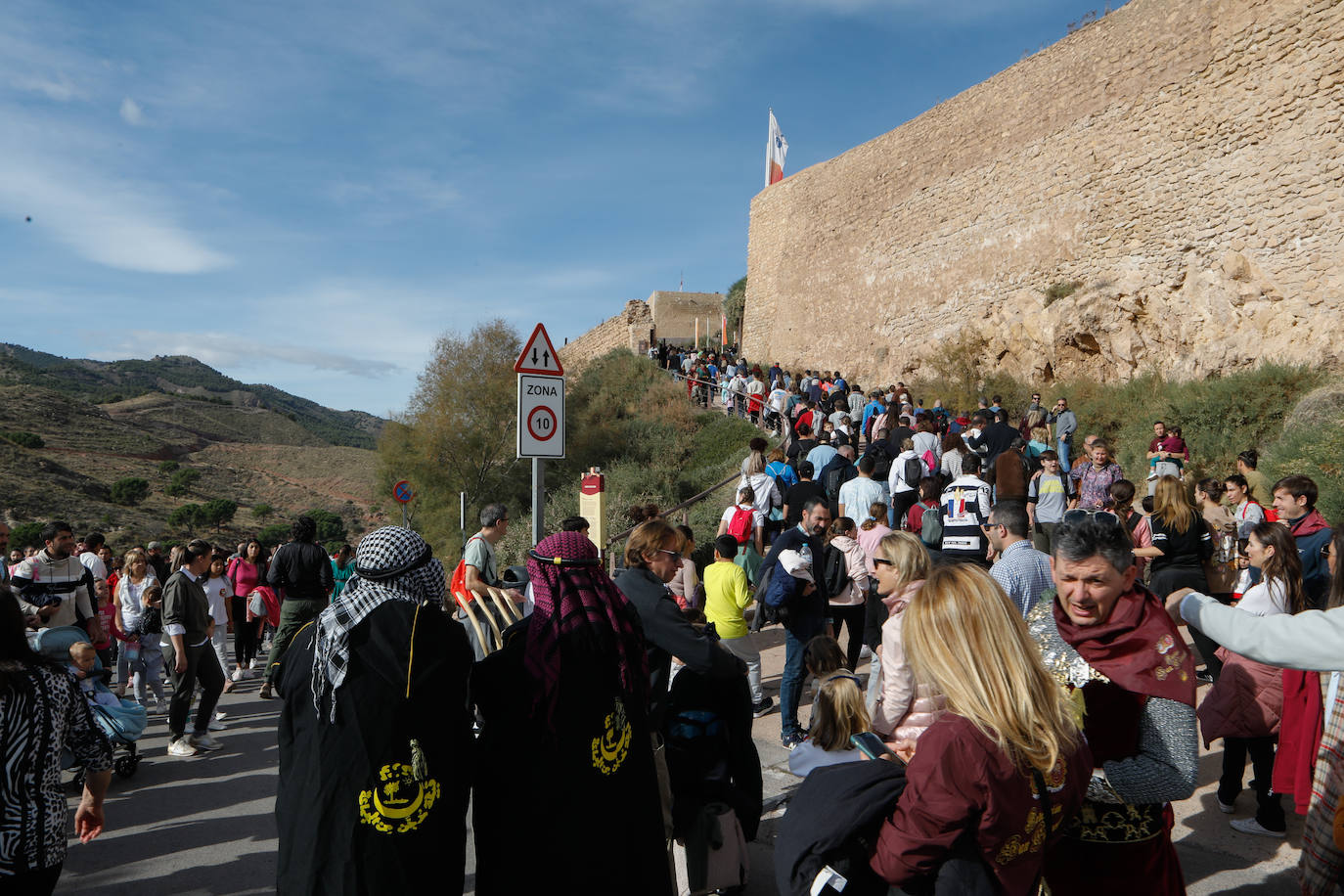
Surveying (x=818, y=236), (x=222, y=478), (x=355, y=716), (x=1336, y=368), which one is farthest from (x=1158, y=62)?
(x=222, y=478)

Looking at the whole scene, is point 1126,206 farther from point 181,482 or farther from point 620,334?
point 181,482

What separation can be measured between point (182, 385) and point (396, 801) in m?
174

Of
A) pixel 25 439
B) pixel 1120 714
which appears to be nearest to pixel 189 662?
pixel 1120 714

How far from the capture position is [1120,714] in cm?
235

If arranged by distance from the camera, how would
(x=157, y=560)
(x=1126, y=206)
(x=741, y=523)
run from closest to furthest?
1. (x=741, y=523)
2. (x=157, y=560)
3. (x=1126, y=206)

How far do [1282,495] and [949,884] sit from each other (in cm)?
455

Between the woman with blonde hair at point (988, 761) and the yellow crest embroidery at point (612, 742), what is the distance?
90cm

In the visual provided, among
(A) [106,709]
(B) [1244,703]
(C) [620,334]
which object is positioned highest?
(C) [620,334]

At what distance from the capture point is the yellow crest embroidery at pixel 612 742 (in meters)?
2.59

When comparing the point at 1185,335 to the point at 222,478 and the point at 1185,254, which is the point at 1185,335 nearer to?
the point at 1185,254

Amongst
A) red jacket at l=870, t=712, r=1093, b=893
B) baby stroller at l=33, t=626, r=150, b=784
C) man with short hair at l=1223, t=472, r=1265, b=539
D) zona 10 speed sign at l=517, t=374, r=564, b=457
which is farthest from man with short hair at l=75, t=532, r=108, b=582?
man with short hair at l=1223, t=472, r=1265, b=539

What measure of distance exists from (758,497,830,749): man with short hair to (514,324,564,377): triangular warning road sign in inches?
87.2

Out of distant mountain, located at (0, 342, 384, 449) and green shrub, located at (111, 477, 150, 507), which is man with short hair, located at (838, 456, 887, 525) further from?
distant mountain, located at (0, 342, 384, 449)

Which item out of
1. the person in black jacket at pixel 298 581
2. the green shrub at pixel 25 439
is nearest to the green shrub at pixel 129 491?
the green shrub at pixel 25 439
